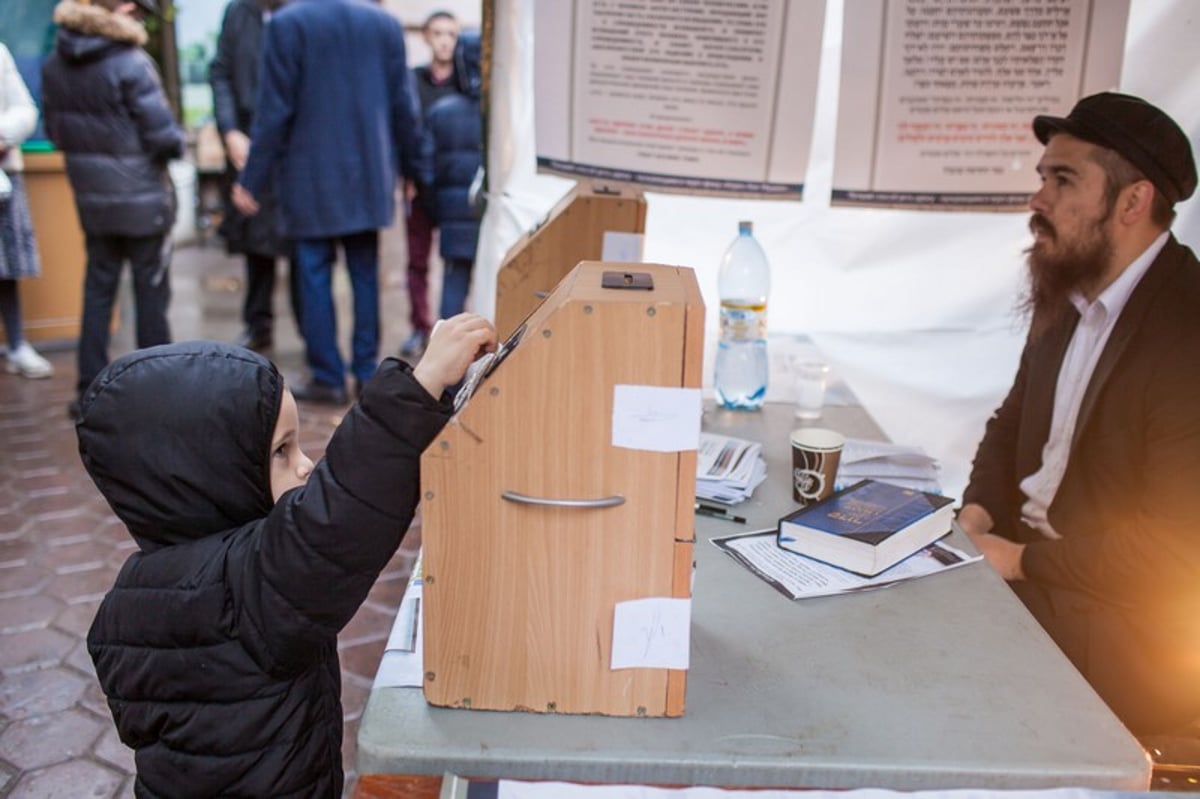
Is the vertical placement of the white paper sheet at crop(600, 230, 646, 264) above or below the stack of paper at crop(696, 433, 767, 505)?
above

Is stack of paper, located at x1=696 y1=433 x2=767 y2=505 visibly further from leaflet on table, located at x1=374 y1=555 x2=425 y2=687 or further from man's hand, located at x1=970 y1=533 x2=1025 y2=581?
leaflet on table, located at x1=374 y1=555 x2=425 y2=687

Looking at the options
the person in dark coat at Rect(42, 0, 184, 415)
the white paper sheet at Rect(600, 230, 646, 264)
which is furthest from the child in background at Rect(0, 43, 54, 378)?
the white paper sheet at Rect(600, 230, 646, 264)

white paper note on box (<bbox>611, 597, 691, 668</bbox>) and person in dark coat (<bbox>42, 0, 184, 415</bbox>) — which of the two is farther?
person in dark coat (<bbox>42, 0, 184, 415</bbox>)

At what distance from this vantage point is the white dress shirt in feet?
6.99

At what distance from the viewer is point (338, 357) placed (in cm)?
511

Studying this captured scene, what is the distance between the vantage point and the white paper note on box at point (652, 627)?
4.00 feet

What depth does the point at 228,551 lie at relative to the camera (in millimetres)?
1330

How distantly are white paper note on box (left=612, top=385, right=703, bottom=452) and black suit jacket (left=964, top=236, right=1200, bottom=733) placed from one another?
119 centimetres

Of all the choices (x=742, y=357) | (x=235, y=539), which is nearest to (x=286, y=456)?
(x=235, y=539)

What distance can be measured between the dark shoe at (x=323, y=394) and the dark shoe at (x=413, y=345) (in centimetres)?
97

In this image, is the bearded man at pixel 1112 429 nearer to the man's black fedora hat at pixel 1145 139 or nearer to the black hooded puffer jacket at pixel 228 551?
the man's black fedora hat at pixel 1145 139

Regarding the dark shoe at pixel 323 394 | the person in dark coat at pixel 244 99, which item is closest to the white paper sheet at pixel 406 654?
the dark shoe at pixel 323 394

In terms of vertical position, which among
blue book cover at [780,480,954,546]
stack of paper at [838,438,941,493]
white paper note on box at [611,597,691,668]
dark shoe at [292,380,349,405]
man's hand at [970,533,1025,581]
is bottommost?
dark shoe at [292,380,349,405]

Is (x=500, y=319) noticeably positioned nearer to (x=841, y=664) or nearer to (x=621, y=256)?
(x=621, y=256)
